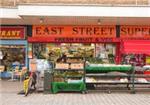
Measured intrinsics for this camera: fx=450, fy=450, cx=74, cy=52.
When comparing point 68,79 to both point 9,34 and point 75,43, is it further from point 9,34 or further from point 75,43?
point 9,34

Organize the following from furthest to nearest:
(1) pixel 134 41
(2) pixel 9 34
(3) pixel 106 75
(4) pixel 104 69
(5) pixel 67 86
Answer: (2) pixel 9 34, (1) pixel 134 41, (4) pixel 104 69, (3) pixel 106 75, (5) pixel 67 86

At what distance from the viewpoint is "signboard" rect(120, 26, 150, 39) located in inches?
1027

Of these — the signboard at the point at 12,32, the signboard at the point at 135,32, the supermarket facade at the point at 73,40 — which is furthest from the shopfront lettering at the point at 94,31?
the signboard at the point at 12,32

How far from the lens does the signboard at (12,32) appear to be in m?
26.1

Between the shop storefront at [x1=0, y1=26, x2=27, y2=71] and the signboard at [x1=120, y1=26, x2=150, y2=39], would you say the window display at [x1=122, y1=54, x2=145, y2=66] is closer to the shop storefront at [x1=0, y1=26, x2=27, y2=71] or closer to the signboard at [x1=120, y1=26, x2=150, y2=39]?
the signboard at [x1=120, y1=26, x2=150, y2=39]

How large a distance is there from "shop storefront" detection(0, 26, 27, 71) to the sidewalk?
7.37 meters

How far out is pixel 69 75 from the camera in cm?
1898

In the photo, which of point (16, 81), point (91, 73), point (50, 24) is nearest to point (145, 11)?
point (91, 73)

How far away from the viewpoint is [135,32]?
2612cm

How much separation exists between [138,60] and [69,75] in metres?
8.72

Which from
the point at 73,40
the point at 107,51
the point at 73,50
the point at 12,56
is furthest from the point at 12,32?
the point at 107,51

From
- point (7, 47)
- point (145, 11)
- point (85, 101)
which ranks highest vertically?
point (145, 11)

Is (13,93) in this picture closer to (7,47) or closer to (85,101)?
(85,101)

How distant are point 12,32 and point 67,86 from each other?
850 cm
